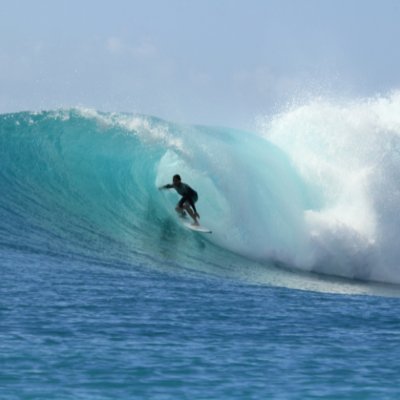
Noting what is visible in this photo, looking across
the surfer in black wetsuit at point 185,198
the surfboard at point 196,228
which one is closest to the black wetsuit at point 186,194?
the surfer in black wetsuit at point 185,198

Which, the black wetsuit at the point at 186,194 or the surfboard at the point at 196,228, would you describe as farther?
the black wetsuit at the point at 186,194

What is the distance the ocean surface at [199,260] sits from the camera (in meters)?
7.04

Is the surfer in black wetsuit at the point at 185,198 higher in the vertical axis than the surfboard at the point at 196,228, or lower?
higher

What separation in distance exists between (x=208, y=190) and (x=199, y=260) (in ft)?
13.3

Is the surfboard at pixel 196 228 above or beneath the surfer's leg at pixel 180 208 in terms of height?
beneath

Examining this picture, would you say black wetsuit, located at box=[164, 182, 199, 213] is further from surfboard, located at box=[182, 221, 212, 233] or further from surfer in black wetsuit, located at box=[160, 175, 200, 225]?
surfboard, located at box=[182, 221, 212, 233]

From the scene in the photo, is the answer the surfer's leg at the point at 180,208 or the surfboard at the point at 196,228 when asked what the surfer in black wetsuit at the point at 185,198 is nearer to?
the surfer's leg at the point at 180,208

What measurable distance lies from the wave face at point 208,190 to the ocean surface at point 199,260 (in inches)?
1.6

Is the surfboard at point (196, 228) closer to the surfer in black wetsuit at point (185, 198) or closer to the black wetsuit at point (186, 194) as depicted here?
the surfer in black wetsuit at point (185, 198)

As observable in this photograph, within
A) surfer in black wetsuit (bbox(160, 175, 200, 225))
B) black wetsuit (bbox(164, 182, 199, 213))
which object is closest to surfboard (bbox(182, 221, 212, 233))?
surfer in black wetsuit (bbox(160, 175, 200, 225))

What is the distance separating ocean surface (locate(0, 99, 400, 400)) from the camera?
7039 millimetres

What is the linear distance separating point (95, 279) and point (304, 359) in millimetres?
3798

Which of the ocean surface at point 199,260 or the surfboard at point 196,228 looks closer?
the ocean surface at point 199,260

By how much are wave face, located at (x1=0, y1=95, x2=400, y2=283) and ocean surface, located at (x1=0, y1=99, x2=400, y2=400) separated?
0.04m
